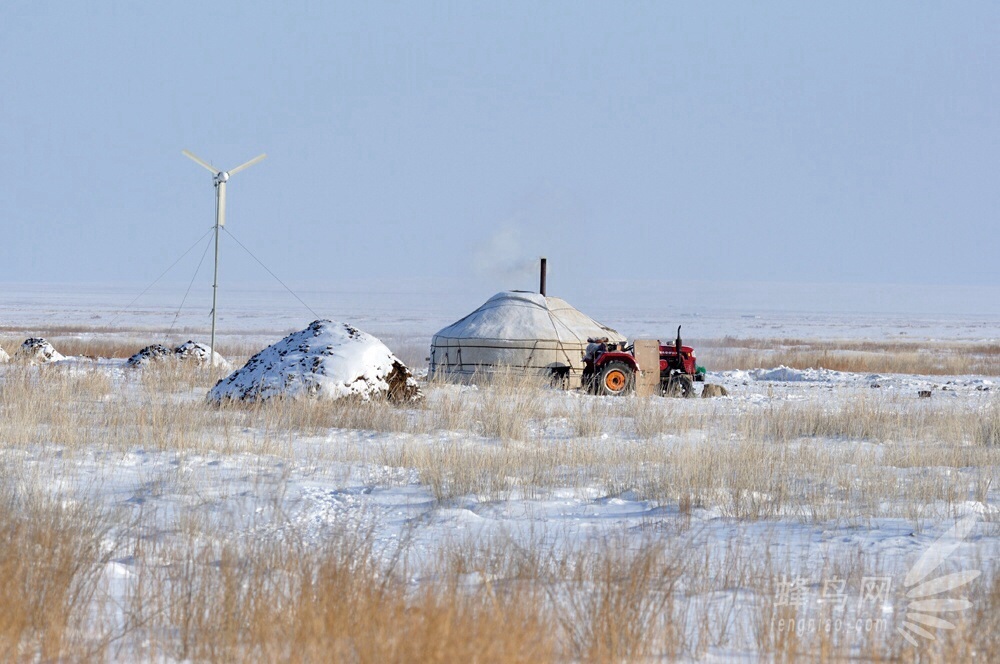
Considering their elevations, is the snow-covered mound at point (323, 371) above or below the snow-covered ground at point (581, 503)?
above

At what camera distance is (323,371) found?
1152 centimetres

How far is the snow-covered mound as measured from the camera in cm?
1127

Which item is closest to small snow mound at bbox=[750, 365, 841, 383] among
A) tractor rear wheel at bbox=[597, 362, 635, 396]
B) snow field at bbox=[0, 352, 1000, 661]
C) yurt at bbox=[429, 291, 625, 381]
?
yurt at bbox=[429, 291, 625, 381]

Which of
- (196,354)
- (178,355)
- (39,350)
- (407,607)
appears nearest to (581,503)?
(407,607)

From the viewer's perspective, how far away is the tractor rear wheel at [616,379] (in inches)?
683

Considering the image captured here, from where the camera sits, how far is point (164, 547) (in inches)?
176

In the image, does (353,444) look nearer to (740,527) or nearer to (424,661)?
(740,527)

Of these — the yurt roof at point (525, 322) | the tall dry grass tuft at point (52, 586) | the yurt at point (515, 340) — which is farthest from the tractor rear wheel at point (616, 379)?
the tall dry grass tuft at point (52, 586)

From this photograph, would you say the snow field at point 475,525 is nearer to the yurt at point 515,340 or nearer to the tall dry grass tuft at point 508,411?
the tall dry grass tuft at point 508,411

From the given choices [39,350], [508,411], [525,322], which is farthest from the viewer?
[525,322]

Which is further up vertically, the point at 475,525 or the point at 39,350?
the point at 39,350

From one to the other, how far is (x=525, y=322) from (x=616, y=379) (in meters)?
3.91

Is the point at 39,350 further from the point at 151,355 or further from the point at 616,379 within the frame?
the point at 616,379

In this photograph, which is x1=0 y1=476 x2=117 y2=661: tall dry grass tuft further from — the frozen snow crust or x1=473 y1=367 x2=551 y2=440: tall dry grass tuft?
the frozen snow crust
